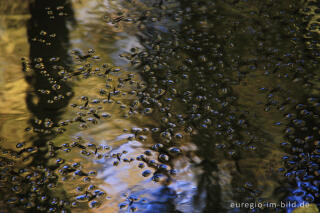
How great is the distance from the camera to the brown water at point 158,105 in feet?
1.59

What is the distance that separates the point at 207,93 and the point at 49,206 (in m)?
0.32

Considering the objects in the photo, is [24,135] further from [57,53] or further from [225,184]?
[225,184]

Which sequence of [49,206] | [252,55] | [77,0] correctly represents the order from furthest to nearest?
[77,0] → [252,55] → [49,206]

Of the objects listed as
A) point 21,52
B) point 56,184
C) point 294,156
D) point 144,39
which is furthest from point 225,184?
point 21,52

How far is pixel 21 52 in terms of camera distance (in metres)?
0.70

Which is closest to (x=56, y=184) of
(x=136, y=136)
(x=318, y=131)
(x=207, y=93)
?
(x=136, y=136)

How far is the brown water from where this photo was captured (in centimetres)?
48

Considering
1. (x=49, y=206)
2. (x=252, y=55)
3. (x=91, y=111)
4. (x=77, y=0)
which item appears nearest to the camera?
(x=49, y=206)

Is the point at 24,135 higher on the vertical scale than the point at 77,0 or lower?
lower

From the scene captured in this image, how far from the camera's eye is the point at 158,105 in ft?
1.96

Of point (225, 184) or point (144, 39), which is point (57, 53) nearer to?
point (144, 39)

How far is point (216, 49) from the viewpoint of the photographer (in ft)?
2.32

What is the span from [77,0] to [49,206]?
21.0 inches

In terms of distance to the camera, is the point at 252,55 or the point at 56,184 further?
the point at 252,55
